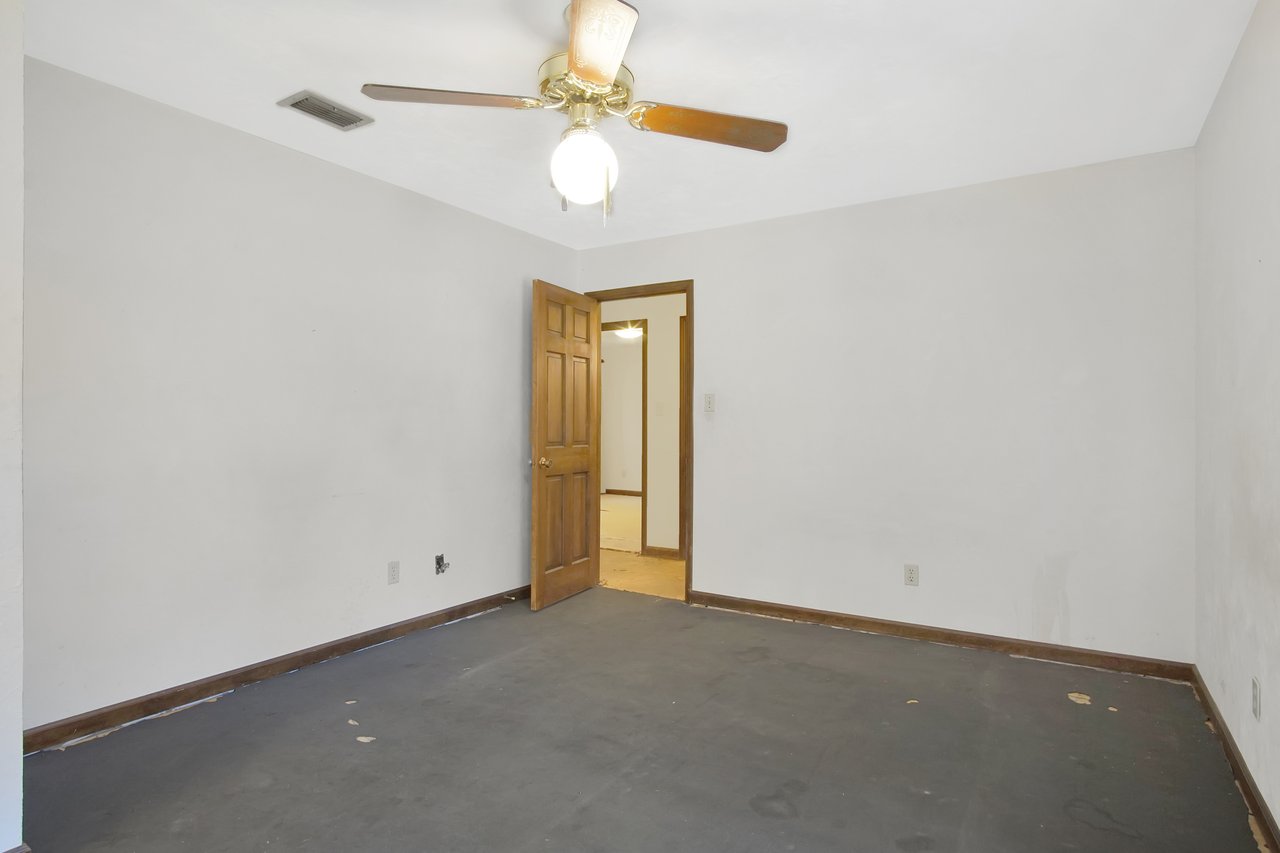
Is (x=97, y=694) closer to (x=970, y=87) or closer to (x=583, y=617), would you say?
(x=583, y=617)

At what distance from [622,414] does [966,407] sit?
25.7 feet

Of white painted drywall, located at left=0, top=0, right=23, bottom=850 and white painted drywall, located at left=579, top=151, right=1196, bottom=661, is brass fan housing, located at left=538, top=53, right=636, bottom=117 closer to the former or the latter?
white painted drywall, located at left=0, top=0, right=23, bottom=850

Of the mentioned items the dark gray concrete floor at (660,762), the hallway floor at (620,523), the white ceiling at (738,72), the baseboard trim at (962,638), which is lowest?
the dark gray concrete floor at (660,762)

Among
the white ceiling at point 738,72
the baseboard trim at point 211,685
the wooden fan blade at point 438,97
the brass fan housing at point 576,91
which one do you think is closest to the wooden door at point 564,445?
the baseboard trim at point 211,685

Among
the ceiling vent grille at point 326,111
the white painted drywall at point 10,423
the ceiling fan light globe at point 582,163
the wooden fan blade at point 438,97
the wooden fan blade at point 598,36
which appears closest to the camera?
the white painted drywall at point 10,423

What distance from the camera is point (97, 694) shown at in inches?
98.0

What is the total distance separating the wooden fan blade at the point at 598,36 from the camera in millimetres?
1790

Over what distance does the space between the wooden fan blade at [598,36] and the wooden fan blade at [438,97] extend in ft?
1.04

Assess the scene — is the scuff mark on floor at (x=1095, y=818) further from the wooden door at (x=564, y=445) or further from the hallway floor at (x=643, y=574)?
the wooden door at (x=564, y=445)

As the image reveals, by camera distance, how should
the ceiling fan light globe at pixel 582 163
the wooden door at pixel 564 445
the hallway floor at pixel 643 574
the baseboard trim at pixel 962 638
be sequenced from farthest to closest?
the hallway floor at pixel 643 574
the wooden door at pixel 564 445
the baseboard trim at pixel 962 638
the ceiling fan light globe at pixel 582 163

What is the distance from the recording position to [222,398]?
113 inches

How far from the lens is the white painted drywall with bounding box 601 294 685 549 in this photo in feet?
19.5

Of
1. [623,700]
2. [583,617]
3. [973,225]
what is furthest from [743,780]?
[973,225]

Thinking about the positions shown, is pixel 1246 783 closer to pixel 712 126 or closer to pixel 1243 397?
pixel 1243 397
